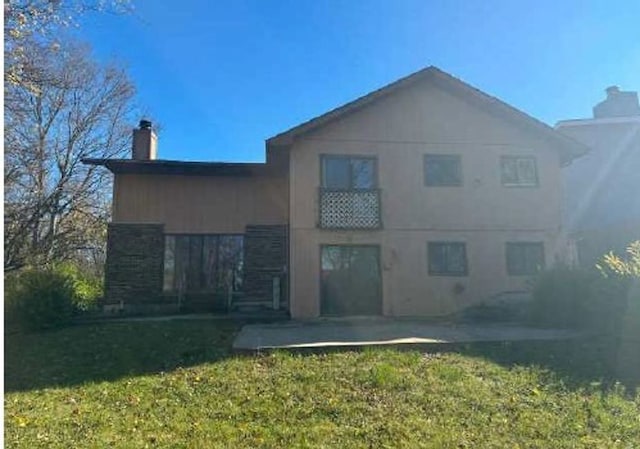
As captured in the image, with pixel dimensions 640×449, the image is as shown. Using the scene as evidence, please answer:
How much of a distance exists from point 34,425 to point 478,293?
12.3 meters

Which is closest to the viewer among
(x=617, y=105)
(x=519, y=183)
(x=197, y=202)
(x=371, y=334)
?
(x=371, y=334)

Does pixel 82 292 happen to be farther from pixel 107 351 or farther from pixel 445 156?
pixel 445 156

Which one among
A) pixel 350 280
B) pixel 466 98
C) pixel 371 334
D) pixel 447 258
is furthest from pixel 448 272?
pixel 466 98

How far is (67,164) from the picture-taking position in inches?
1019

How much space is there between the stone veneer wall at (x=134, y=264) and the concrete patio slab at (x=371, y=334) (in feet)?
17.1

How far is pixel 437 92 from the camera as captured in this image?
53.5 feet

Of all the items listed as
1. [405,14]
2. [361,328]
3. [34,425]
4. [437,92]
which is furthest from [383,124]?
[34,425]

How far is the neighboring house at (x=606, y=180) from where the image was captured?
69.7 feet

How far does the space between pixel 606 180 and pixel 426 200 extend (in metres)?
12.5

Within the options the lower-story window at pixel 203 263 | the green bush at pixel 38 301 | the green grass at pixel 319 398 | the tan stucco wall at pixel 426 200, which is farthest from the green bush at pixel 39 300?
the tan stucco wall at pixel 426 200

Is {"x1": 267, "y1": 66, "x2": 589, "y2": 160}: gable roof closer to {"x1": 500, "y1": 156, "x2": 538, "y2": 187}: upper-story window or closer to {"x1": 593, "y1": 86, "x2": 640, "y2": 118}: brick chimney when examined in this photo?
{"x1": 500, "y1": 156, "x2": 538, "y2": 187}: upper-story window

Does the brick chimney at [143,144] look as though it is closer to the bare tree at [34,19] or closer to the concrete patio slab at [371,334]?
the bare tree at [34,19]

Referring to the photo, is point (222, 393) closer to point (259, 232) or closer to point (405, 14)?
point (405, 14)

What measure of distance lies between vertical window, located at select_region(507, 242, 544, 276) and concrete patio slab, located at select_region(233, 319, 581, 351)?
3.51m
